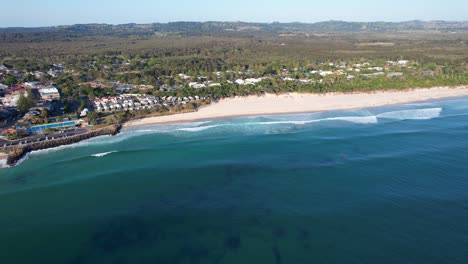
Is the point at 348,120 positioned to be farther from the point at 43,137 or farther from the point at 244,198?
the point at 43,137

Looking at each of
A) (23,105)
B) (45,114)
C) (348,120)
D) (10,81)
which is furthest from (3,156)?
(348,120)

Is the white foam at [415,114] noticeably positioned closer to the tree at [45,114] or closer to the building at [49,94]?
the tree at [45,114]

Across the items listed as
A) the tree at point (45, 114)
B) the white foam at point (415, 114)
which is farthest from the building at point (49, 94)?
the white foam at point (415, 114)

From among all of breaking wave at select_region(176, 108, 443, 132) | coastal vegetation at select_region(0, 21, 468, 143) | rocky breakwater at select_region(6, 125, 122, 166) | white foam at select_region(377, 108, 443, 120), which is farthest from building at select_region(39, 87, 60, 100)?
white foam at select_region(377, 108, 443, 120)

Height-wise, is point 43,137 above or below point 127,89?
below

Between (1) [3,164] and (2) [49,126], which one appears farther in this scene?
(2) [49,126]

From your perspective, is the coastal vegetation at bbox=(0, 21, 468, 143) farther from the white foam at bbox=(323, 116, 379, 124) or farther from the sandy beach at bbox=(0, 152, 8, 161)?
the white foam at bbox=(323, 116, 379, 124)
